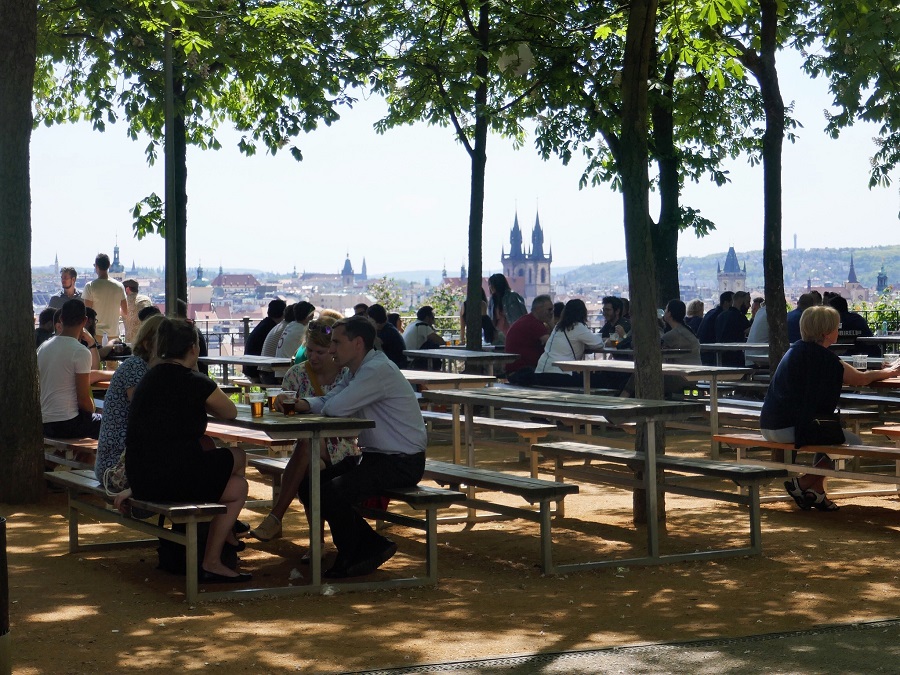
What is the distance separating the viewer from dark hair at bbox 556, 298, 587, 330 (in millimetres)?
13422

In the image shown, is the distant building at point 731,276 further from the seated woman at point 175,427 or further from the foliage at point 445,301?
the seated woman at point 175,427

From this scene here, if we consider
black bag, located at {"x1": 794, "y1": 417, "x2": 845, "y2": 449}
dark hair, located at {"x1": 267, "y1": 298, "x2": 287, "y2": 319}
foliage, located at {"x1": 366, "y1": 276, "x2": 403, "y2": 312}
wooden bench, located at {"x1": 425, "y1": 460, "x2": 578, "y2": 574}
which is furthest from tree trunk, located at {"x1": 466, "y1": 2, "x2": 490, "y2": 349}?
foliage, located at {"x1": 366, "y1": 276, "x2": 403, "y2": 312}

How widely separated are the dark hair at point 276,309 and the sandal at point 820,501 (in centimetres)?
779

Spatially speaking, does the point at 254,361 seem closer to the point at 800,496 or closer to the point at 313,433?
the point at 800,496

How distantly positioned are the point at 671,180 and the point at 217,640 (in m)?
16.5

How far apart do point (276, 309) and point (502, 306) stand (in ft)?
13.8

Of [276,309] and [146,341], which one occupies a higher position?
[276,309]

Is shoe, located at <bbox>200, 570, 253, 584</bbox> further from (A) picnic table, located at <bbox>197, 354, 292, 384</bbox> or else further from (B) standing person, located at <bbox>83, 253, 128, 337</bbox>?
(B) standing person, located at <bbox>83, 253, 128, 337</bbox>

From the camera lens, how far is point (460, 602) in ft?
20.5

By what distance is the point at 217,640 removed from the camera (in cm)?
548

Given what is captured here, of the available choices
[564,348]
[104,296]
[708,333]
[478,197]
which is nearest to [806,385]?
[564,348]

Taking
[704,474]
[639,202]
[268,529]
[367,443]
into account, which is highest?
[639,202]

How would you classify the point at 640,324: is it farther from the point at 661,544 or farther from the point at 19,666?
the point at 19,666

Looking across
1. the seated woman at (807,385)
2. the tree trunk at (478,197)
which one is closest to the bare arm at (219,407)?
the seated woman at (807,385)
